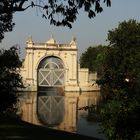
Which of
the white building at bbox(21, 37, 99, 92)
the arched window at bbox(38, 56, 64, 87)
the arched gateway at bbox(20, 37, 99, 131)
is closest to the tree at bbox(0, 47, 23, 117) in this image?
the arched gateway at bbox(20, 37, 99, 131)

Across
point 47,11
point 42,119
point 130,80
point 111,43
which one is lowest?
point 42,119

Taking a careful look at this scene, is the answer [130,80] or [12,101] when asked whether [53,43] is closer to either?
[12,101]

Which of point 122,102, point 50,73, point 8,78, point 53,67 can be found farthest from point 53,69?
point 122,102

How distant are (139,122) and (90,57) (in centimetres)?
8431

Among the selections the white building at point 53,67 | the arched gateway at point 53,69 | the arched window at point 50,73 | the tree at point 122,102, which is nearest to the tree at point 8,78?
the tree at point 122,102

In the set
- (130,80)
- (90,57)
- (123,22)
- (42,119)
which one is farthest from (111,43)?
(130,80)

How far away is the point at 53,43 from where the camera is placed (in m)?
77.4

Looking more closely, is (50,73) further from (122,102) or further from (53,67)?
(122,102)

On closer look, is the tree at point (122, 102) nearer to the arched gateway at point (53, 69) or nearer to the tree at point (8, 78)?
the tree at point (8, 78)

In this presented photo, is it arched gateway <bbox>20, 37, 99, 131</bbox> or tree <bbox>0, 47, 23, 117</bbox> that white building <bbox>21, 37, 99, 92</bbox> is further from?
tree <bbox>0, 47, 23, 117</bbox>

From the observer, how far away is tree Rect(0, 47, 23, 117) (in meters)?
16.0

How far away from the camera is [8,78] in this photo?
1656cm

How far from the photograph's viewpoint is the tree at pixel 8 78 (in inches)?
628

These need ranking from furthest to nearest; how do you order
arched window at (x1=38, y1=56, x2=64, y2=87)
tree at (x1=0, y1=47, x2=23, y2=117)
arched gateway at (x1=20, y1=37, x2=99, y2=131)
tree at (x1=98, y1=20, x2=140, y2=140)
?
arched window at (x1=38, y1=56, x2=64, y2=87), arched gateway at (x1=20, y1=37, x2=99, y2=131), tree at (x1=0, y1=47, x2=23, y2=117), tree at (x1=98, y1=20, x2=140, y2=140)
